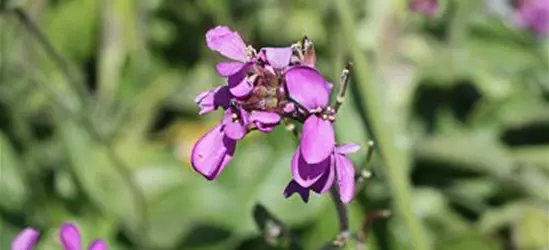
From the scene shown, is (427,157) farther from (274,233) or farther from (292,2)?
(274,233)

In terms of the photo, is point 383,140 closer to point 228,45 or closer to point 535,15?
point 228,45

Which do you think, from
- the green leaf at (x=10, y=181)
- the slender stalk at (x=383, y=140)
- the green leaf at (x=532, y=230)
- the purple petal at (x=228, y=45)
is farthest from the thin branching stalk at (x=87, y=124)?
the purple petal at (x=228, y=45)

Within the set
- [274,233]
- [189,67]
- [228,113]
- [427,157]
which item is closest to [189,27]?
[189,67]

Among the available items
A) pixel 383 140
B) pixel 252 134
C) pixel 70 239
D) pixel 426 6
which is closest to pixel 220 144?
pixel 70 239

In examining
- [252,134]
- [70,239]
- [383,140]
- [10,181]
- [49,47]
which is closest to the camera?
[70,239]

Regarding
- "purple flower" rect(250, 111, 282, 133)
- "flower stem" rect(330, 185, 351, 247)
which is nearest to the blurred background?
"flower stem" rect(330, 185, 351, 247)

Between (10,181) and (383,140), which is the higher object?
(383,140)

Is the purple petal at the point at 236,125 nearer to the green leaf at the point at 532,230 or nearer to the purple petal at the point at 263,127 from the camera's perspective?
the purple petal at the point at 263,127
